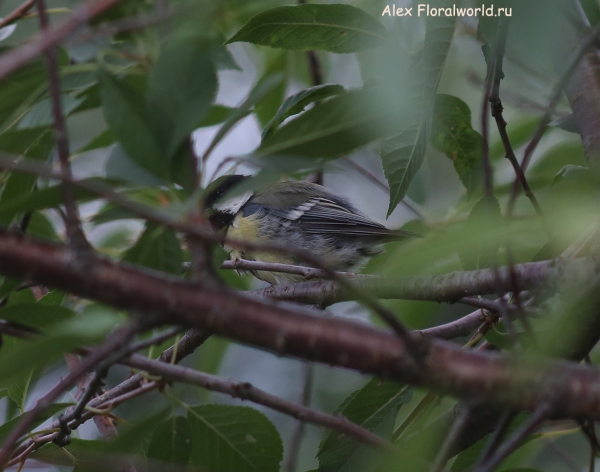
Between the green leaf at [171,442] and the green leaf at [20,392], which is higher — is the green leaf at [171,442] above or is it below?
above

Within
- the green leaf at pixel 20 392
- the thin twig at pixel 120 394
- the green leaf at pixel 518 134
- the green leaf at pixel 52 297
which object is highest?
the green leaf at pixel 518 134

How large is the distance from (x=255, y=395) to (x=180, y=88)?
60 cm

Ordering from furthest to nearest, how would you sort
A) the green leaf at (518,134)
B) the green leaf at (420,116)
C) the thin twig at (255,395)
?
the green leaf at (518,134)
the green leaf at (420,116)
the thin twig at (255,395)

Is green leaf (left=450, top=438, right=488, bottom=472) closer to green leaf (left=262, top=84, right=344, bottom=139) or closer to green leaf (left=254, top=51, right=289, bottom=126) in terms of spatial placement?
green leaf (left=262, top=84, right=344, bottom=139)

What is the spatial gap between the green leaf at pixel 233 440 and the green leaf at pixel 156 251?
469 millimetres

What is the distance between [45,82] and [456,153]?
49.8 inches

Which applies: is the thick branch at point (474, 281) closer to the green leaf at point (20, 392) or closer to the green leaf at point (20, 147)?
the green leaf at point (20, 147)

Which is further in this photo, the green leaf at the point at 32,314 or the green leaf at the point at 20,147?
the green leaf at the point at 20,147

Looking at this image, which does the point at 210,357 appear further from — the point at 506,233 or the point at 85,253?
the point at 506,233

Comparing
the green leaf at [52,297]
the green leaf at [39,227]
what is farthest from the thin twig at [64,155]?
the green leaf at [39,227]

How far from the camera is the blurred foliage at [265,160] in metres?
0.95

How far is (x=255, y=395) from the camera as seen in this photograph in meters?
1.21

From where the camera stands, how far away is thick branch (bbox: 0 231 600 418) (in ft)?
2.81

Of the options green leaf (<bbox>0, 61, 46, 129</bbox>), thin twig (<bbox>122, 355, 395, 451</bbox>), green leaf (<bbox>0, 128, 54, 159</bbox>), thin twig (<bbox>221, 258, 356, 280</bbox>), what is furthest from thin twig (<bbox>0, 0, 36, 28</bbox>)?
thin twig (<bbox>122, 355, 395, 451</bbox>)
